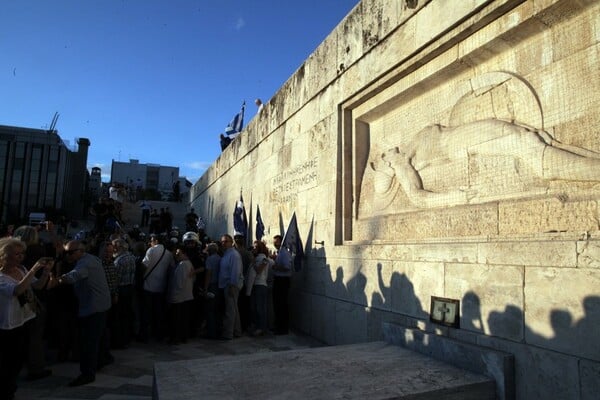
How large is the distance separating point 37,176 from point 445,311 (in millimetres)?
51083

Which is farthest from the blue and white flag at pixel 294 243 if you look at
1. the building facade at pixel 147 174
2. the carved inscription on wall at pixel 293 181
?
the building facade at pixel 147 174

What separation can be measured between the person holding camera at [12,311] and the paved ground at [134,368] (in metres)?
0.55

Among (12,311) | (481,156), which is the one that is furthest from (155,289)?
(481,156)

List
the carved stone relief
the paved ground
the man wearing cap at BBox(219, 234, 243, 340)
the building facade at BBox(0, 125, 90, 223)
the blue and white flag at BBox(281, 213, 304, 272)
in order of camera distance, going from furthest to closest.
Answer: the building facade at BBox(0, 125, 90, 223) → the blue and white flag at BBox(281, 213, 304, 272) → the man wearing cap at BBox(219, 234, 243, 340) → the paved ground → the carved stone relief

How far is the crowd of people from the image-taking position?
13.8 feet

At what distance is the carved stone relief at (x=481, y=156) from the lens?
11.6 ft

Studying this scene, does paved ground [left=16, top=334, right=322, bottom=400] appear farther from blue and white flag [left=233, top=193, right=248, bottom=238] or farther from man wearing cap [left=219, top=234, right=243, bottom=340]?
blue and white flag [left=233, top=193, right=248, bottom=238]

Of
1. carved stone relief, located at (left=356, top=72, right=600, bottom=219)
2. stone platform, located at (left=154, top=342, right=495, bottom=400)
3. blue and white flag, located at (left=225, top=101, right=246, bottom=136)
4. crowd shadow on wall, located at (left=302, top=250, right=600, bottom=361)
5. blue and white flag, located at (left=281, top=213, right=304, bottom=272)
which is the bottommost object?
stone platform, located at (left=154, top=342, right=495, bottom=400)

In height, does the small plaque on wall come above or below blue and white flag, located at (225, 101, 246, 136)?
below

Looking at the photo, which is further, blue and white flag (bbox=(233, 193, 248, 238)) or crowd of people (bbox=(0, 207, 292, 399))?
blue and white flag (bbox=(233, 193, 248, 238))

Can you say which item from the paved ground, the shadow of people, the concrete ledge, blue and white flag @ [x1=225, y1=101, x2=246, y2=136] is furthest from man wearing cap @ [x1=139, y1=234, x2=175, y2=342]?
blue and white flag @ [x1=225, y1=101, x2=246, y2=136]

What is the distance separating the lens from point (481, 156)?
418cm

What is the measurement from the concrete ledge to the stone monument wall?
12 centimetres

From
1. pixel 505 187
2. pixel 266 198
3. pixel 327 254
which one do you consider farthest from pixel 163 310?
pixel 505 187
